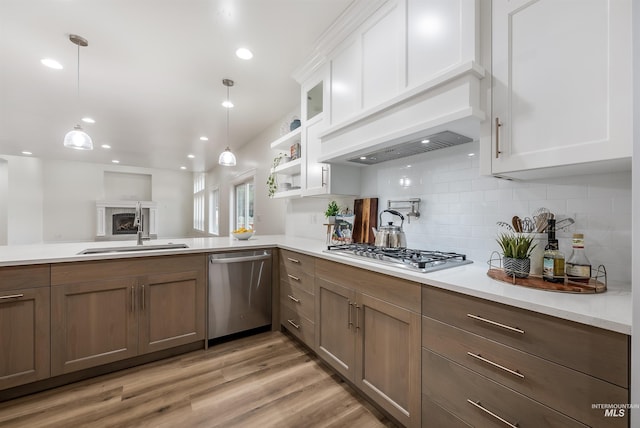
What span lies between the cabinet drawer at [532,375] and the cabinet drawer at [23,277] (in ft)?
7.75

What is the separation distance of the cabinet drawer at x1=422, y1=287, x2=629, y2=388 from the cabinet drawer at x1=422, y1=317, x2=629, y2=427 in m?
0.03

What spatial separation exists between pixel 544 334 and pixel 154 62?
11.7 feet

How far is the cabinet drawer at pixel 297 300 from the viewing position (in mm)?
2115

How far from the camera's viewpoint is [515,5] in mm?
1173

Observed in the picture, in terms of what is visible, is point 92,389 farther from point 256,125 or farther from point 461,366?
point 256,125

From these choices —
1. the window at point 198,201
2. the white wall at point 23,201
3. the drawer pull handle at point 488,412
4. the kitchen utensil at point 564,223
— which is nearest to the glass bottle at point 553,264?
the kitchen utensil at point 564,223

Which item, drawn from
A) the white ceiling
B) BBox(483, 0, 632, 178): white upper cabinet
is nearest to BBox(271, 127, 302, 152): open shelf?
the white ceiling

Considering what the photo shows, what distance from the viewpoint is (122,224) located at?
890 centimetres

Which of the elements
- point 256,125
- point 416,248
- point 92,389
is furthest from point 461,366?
point 256,125

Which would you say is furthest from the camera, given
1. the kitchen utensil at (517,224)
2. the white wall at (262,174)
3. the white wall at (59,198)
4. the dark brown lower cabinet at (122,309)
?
the white wall at (59,198)

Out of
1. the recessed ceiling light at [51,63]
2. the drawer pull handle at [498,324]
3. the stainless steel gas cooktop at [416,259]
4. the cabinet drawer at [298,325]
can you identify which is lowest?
the cabinet drawer at [298,325]

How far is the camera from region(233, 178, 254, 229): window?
18.2ft

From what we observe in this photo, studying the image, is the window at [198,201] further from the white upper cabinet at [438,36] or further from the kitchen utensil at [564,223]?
the kitchen utensil at [564,223]

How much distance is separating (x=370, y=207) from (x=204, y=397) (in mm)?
1864
